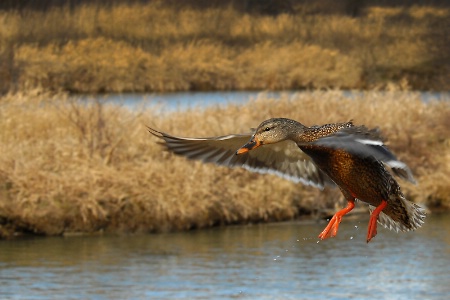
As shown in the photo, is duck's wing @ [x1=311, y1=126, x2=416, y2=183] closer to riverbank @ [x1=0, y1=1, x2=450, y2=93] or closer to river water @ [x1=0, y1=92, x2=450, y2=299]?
river water @ [x1=0, y1=92, x2=450, y2=299]

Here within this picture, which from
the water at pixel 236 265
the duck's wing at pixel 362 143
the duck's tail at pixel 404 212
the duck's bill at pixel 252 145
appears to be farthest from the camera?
the water at pixel 236 265

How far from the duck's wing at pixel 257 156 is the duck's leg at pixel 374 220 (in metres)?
0.93

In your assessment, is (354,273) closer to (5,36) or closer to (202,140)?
(202,140)

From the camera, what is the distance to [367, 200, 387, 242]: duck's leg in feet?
27.4

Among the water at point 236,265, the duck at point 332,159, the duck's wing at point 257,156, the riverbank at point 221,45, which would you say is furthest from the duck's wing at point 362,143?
the riverbank at point 221,45

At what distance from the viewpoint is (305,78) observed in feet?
115

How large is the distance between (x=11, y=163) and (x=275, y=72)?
19019mm

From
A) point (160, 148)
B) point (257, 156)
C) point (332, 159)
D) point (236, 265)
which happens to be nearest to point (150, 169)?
point (160, 148)

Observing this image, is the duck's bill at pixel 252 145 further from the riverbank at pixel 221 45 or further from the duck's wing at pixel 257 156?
the riverbank at pixel 221 45

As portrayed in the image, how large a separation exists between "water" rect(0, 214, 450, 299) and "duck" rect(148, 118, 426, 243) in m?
4.05

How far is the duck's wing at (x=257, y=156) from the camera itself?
9352 mm

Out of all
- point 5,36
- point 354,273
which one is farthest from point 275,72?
point 354,273

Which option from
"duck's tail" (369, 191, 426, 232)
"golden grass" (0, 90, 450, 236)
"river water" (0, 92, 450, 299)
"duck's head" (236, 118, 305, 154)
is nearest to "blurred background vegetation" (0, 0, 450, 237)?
"golden grass" (0, 90, 450, 236)

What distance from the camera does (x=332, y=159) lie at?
8.43 meters
